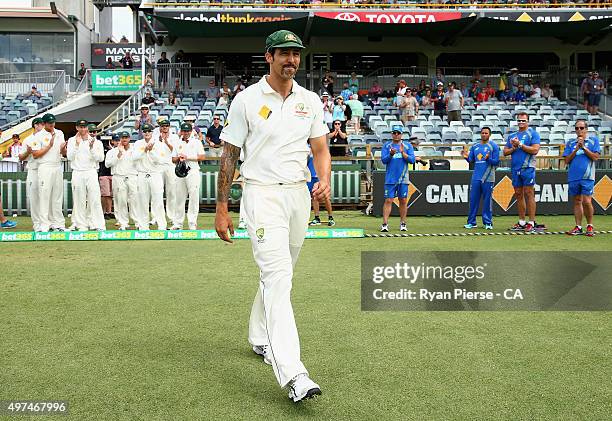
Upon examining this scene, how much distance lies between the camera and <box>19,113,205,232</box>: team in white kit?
558 inches

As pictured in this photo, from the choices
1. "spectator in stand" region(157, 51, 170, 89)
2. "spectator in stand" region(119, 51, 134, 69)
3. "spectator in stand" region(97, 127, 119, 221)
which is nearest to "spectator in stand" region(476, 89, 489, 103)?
"spectator in stand" region(157, 51, 170, 89)

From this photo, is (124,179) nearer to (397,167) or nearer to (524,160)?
(397,167)

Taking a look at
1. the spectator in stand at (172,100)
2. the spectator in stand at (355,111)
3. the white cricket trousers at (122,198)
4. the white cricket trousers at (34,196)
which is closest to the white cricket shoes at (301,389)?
the white cricket trousers at (34,196)

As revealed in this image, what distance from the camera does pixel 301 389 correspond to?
4.18m

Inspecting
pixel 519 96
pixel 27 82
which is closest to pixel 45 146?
pixel 519 96

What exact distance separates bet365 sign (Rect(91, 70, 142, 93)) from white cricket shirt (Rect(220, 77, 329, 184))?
1129 inches

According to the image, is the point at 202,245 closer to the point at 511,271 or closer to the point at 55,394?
the point at 511,271

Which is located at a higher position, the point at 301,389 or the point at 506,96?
the point at 506,96

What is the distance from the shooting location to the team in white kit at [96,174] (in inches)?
558

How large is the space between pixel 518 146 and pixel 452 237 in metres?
2.20

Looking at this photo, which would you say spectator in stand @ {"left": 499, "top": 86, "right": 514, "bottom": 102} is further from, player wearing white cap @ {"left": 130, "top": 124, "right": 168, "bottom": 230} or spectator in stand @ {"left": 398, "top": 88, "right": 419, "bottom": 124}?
player wearing white cap @ {"left": 130, "top": 124, "right": 168, "bottom": 230}

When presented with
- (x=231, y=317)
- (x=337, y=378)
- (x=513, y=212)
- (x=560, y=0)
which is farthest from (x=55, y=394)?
(x=560, y=0)

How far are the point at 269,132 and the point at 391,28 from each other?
26589 mm

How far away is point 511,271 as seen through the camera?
8734 millimetres
